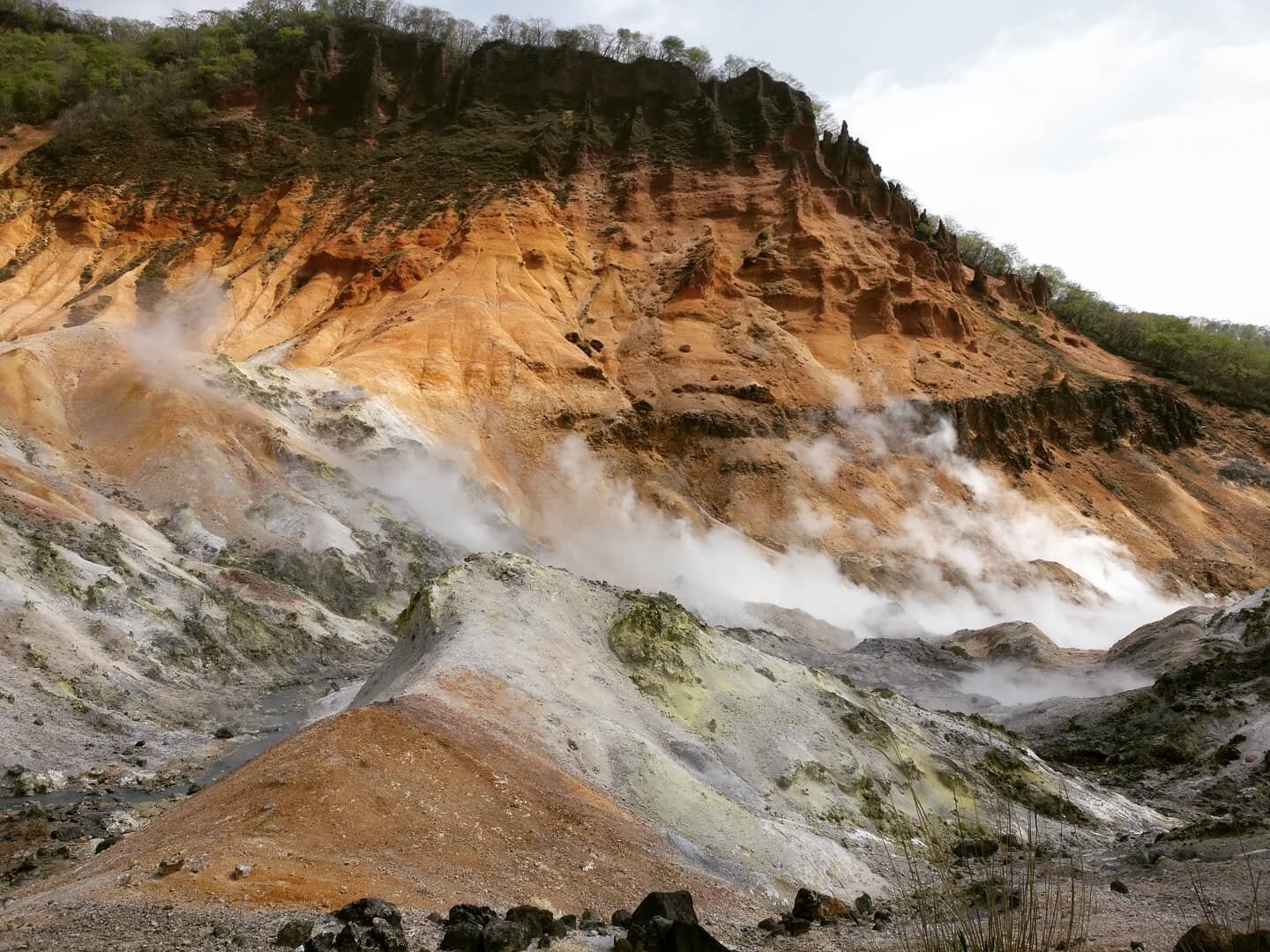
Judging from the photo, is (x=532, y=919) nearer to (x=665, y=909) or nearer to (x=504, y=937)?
(x=504, y=937)

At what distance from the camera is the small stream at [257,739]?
14.1m

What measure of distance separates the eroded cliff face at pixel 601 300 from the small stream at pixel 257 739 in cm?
1504

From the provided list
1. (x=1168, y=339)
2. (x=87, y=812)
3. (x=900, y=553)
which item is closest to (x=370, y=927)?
(x=87, y=812)

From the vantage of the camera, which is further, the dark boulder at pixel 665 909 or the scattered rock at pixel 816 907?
the scattered rock at pixel 816 907

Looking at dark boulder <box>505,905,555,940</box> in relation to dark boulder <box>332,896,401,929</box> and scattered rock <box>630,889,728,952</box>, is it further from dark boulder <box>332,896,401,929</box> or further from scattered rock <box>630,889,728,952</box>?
dark boulder <box>332,896,401,929</box>

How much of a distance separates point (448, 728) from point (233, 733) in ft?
30.8

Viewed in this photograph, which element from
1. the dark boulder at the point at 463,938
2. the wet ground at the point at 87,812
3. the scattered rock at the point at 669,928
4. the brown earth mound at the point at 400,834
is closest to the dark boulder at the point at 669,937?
the scattered rock at the point at 669,928

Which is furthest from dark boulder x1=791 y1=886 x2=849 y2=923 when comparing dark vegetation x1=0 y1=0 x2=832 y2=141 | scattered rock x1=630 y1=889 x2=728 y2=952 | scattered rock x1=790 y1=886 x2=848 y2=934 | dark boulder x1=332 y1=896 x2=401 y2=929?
dark vegetation x1=0 y1=0 x2=832 y2=141

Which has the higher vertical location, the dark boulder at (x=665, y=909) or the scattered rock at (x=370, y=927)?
the dark boulder at (x=665, y=909)

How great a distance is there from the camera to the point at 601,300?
54.5 m

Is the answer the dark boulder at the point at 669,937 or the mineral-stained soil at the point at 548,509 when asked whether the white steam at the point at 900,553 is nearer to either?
the mineral-stained soil at the point at 548,509

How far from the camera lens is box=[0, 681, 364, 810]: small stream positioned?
14094mm

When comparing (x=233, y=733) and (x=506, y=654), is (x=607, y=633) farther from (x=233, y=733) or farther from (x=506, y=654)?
(x=233, y=733)

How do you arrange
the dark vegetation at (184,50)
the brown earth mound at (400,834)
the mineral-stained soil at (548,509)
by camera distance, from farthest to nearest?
the dark vegetation at (184,50) < the mineral-stained soil at (548,509) < the brown earth mound at (400,834)
